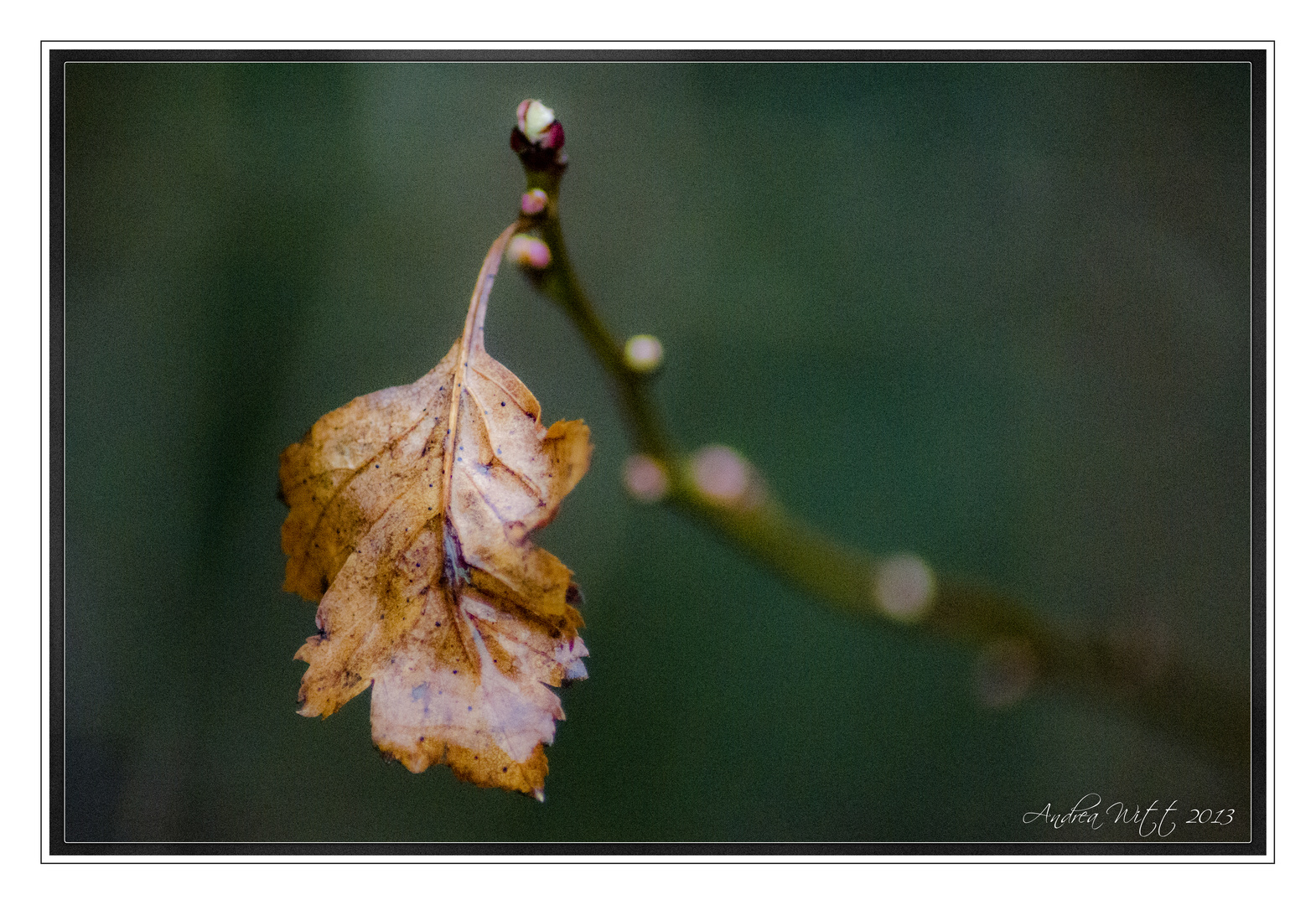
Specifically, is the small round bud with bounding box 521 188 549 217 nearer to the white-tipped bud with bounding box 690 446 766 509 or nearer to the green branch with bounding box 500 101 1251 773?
the green branch with bounding box 500 101 1251 773

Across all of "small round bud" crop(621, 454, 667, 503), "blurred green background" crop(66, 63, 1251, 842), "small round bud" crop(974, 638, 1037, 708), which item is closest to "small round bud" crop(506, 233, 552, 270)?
"small round bud" crop(621, 454, 667, 503)

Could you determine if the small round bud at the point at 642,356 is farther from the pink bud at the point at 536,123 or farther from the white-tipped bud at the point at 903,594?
the white-tipped bud at the point at 903,594

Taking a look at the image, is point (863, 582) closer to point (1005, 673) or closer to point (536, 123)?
point (1005, 673)

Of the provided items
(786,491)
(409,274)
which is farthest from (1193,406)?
(409,274)
